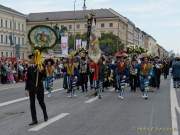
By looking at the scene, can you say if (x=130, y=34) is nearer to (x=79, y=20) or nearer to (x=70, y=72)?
(x=79, y=20)

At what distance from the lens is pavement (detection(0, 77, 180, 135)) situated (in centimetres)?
1156

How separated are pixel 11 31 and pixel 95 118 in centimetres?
11388

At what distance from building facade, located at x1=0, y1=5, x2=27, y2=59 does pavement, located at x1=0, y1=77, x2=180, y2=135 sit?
315 feet

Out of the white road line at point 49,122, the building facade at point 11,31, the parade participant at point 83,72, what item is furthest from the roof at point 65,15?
the white road line at point 49,122

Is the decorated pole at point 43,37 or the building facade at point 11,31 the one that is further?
the building facade at point 11,31

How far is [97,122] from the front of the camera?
1303cm

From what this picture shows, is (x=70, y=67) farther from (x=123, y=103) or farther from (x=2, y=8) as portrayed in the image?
(x=2, y=8)

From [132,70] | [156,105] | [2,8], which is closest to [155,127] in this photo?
[156,105]

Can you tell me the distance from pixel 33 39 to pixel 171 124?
8.76 meters

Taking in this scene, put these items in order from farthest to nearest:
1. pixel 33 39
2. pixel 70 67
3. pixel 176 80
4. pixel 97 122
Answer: pixel 176 80 → pixel 70 67 → pixel 33 39 → pixel 97 122

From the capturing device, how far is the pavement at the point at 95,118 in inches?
455

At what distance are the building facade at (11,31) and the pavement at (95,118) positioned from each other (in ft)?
315

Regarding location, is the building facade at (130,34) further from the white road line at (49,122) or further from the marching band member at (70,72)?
the white road line at (49,122)

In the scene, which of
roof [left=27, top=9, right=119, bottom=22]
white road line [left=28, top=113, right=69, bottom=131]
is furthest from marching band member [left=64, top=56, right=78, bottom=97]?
roof [left=27, top=9, right=119, bottom=22]
